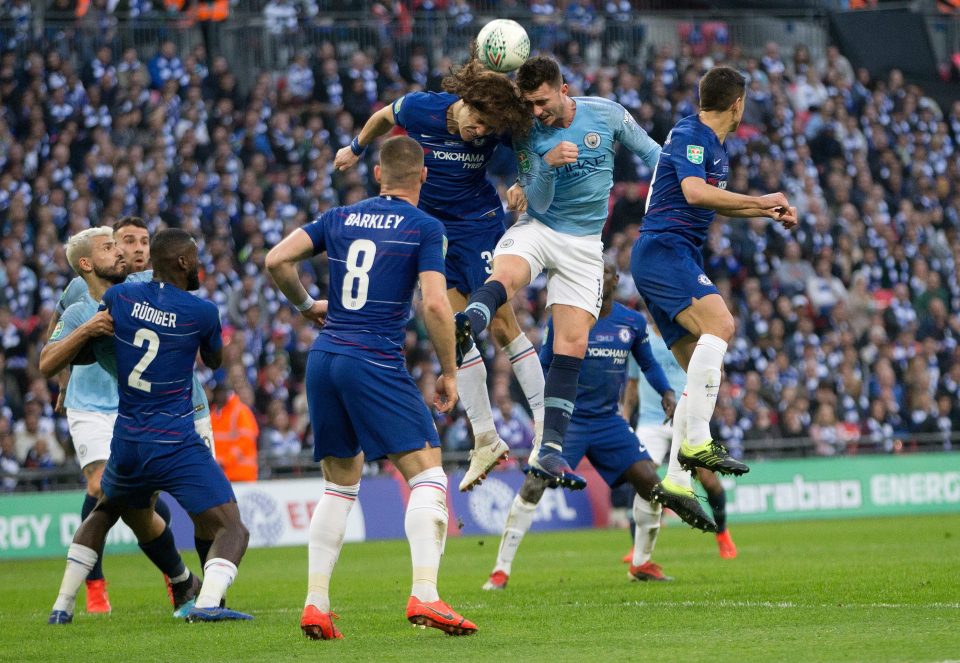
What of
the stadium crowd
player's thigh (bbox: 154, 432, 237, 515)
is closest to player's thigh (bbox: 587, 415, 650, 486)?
player's thigh (bbox: 154, 432, 237, 515)

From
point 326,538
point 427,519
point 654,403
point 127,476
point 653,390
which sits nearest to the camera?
point 427,519

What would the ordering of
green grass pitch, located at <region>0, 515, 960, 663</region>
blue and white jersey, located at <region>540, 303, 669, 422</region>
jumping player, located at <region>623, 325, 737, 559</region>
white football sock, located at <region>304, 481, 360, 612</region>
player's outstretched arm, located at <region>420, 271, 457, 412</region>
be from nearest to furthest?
green grass pitch, located at <region>0, 515, 960, 663</region> < player's outstretched arm, located at <region>420, 271, 457, 412</region> < white football sock, located at <region>304, 481, 360, 612</region> < blue and white jersey, located at <region>540, 303, 669, 422</region> < jumping player, located at <region>623, 325, 737, 559</region>

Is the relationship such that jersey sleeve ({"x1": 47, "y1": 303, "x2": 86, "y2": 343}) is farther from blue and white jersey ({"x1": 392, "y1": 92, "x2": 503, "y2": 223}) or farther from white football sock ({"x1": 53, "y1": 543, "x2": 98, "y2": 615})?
Answer: blue and white jersey ({"x1": 392, "y1": 92, "x2": 503, "y2": 223})

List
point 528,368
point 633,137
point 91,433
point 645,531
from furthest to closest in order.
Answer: point 645,531 → point 91,433 → point 528,368 → point 633,137

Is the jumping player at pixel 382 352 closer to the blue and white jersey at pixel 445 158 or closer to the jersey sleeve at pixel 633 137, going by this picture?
the blue and white jersey at pixel 445 158

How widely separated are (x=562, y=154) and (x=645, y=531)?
415cm

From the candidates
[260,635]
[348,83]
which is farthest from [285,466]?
[260,635]

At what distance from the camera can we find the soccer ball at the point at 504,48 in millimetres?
9617

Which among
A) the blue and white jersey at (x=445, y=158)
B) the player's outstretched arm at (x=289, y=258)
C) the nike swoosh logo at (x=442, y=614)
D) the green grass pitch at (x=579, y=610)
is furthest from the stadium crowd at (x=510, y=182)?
the nike swoosh logo at (x=442, y=614)

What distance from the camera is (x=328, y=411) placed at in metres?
8.11

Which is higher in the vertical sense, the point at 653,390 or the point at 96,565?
the point at 653,390

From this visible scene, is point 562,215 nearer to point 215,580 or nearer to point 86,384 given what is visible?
point 215,580

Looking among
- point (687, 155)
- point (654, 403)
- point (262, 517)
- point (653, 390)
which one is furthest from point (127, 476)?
point (262, 517)

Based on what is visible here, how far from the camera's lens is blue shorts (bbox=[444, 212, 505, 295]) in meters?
10.1
